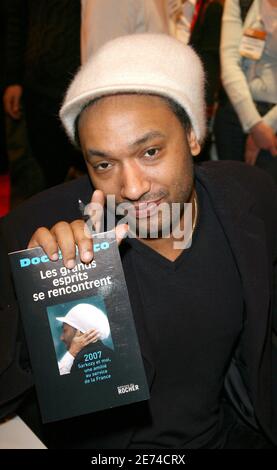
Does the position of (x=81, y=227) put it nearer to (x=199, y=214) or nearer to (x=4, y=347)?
(x=4, y=347)

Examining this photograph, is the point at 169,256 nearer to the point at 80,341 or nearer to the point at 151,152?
the point at 151,152

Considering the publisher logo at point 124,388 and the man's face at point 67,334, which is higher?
the man's face at point 67,334

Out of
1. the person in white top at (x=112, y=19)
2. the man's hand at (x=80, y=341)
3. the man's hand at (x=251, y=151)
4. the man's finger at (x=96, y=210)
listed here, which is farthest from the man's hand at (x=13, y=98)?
the man's hand at (x=80, y=341)

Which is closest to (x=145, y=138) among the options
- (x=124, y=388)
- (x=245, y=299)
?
(x=245, y=299)

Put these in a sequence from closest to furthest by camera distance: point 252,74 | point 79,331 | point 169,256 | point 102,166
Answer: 1. point 79,331
2. point 102,166
3. point 169,256
4. point 252,74

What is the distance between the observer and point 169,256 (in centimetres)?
159

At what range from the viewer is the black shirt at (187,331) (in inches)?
58.9

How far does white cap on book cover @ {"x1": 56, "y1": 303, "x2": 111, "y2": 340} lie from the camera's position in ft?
3.61

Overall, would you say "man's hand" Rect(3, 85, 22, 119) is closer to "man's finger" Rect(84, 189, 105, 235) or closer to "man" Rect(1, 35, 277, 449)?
"man" Rect(1, 35, 277, 449)

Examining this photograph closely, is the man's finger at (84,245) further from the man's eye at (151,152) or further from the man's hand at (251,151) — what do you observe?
the man's hand at (251,151)

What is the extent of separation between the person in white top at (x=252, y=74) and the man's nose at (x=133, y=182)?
1.16 metres

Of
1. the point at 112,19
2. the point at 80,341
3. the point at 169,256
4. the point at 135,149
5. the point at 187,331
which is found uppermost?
the point at 112,19

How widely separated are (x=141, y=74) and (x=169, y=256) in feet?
1.75

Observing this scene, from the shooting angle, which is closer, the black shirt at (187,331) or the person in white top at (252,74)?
the black shirt at (187,331)
